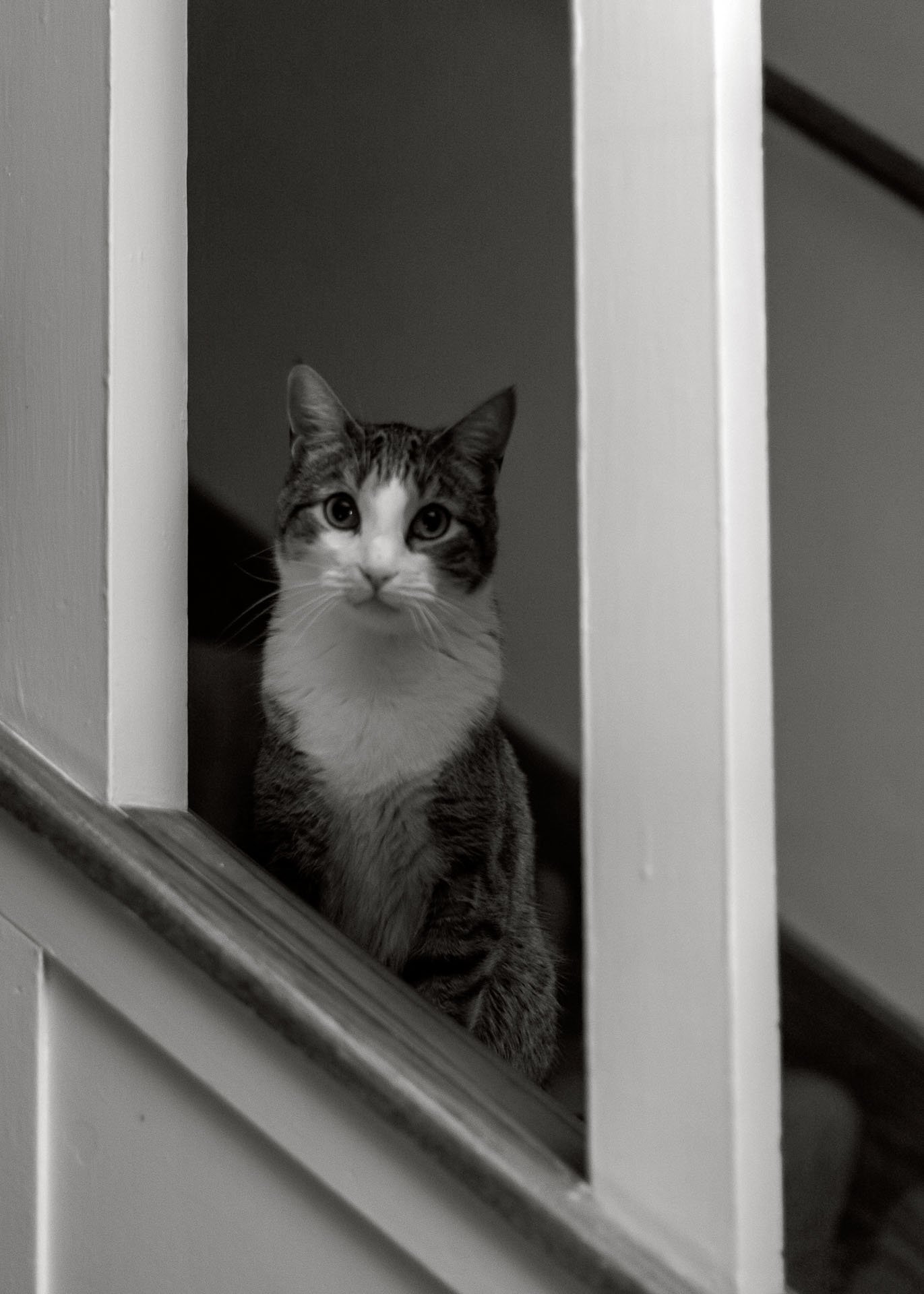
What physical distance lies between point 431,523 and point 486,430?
0.42 ft

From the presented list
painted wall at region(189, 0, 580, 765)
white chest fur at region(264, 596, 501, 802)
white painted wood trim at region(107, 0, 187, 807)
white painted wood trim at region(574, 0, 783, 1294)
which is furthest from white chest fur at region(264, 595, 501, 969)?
painted wall at region(189, 0, 580, 765)

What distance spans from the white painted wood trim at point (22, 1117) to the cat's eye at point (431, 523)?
28.4 inches

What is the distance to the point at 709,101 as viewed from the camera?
2.17ft

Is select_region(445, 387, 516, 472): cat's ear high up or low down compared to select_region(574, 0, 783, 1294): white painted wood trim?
up

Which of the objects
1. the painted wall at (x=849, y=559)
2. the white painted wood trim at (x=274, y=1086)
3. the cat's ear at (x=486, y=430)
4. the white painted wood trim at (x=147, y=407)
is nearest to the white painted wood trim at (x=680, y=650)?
the white painted wood trim at (x=274, y=1086)

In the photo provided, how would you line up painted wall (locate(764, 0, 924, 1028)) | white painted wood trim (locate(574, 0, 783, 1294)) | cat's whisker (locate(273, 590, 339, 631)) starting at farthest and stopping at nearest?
painted wall (locate(764, 0, 924, 1028)), cat's whisker (locate(273, 590, 339, 631)), white painted wood trim (locate(574, 0, 783, 1294))

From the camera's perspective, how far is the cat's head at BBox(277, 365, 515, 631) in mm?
1369

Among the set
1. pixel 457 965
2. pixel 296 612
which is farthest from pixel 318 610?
pixel 457 965

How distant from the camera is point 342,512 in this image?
1.44 metres

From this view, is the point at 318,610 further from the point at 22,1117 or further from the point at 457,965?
the point at 22,1117

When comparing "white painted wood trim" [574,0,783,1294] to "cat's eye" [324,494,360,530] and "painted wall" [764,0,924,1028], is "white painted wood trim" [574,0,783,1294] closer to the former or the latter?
"cat's eye" [324,494,360,530]

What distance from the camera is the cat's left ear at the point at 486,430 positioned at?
1.48 metres

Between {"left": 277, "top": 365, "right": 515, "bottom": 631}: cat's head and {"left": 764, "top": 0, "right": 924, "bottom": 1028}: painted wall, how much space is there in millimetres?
709

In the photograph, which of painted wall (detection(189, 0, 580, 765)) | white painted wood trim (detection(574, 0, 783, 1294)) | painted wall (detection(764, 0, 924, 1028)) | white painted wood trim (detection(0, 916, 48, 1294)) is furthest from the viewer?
painted wall (detection(189, 0, 580, 765))
